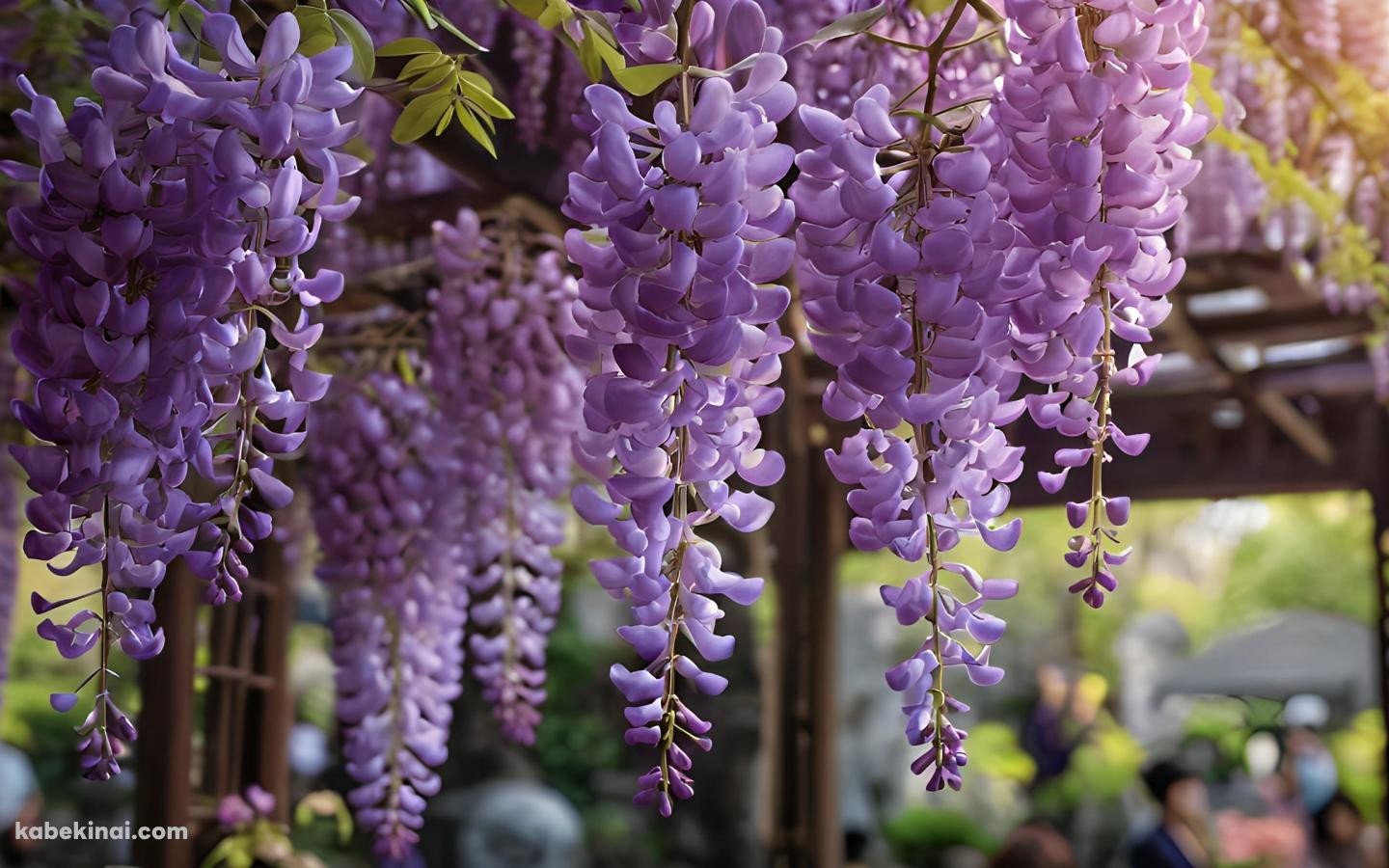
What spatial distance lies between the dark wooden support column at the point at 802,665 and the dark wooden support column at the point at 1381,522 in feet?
4.90

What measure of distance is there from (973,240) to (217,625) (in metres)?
Result: 1.93

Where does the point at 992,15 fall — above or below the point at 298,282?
above

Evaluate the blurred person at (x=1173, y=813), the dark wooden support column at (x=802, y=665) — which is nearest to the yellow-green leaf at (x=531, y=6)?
the dark wooden support column at (x=802, y=665)

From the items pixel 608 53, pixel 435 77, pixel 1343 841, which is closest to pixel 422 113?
pixel 435 77

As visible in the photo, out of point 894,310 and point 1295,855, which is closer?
point 894,310

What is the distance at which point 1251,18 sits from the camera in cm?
180

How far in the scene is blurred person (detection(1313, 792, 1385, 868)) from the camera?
572 centimetres

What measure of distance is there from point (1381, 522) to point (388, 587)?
3265 millimetres

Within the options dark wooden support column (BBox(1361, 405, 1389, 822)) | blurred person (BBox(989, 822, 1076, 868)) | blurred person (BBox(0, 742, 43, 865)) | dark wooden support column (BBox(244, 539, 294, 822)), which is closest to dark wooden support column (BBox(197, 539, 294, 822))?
dark wooden support column (BBox(244, 539, 294, 822))

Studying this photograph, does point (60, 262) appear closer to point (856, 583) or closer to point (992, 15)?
point (992, 15)

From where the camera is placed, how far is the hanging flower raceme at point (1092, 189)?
70 cm

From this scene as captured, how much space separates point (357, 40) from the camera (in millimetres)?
760

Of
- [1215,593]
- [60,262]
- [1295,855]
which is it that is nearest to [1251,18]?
[60,262]

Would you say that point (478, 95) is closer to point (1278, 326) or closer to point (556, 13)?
point (556, 13)
